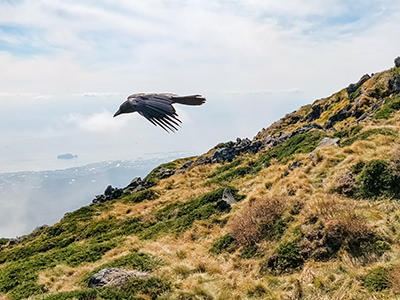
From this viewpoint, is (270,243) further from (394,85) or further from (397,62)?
(397,62)

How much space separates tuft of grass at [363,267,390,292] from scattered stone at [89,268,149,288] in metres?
5.81

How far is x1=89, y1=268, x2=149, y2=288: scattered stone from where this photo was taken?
31.4 ft

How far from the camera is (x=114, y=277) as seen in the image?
9.85 m

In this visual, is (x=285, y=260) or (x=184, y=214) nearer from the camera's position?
(x=285, y=260)

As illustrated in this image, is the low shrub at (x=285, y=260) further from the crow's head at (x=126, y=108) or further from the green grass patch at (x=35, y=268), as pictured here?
the green grass patch at (x=35, y=268)

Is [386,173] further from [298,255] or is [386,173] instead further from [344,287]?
[344,287]

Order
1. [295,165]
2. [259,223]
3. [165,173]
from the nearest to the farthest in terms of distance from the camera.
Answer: [259,223] → [295,165] → [165,173]

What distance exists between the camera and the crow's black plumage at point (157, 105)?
3.95 m

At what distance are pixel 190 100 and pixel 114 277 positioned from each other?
707 cm

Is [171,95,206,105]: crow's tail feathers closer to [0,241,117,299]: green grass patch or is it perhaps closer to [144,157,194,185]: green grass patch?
[0,241,117,299]: green grass patch

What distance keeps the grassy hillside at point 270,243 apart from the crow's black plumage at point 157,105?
5806mm

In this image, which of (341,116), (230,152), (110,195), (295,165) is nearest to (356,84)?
(341,116)

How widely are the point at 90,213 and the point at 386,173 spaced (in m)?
22.0

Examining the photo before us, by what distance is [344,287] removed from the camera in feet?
26.3
